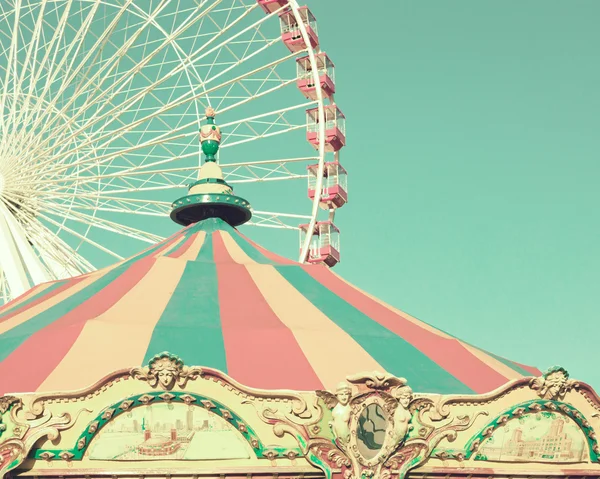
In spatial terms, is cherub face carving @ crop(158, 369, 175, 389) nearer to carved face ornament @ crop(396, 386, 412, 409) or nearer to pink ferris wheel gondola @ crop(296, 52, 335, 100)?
carved face ornament @ crop(396, 386, 412, 409)

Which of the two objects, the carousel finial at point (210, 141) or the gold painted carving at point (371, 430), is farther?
the carousel finial at point (210, 141)

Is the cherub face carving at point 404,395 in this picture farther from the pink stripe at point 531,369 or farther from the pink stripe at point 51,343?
the pink stripe at point 531,369

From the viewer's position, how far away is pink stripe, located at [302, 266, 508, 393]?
7.75m

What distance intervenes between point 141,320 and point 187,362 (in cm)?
75

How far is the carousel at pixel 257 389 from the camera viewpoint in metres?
5.96

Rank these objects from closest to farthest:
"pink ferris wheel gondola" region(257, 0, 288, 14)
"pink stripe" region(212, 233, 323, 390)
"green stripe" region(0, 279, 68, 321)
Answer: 1. "pink stripe" region(212, 233, 323, 390)
2. "green stripe" region(0, 279, 68, 321)
3. "pink ferris wheel gondola" region(257, 0, 288, 14)

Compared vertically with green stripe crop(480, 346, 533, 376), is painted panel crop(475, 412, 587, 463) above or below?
below

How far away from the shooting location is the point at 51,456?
589 cm

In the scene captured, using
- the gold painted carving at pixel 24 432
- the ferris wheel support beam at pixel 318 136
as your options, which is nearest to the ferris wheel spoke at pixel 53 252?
the ferris wheel support beam at pixel 318 136

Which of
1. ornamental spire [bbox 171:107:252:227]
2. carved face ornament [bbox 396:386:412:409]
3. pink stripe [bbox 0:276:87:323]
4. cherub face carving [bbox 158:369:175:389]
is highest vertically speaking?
ornamental spire [bbox 171:107:252:227]

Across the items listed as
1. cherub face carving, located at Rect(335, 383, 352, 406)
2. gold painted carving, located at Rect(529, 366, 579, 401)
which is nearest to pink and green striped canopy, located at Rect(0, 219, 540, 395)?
cherub face carving, located at Rect(335, 383, 352, 406)

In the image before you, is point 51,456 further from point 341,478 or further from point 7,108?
point 7,108

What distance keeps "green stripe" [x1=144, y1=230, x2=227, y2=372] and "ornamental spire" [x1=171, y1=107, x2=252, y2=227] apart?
56.7 inches

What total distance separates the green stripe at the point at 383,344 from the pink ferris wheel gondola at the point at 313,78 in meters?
8.54
